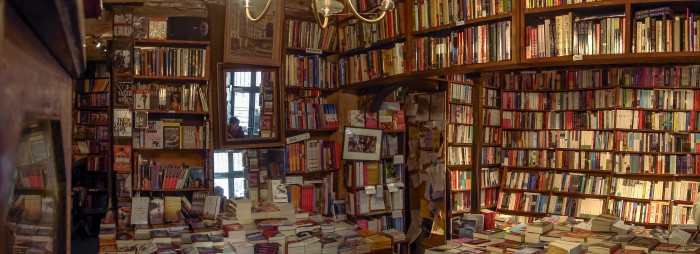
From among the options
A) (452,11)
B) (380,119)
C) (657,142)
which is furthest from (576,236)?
(657,142)

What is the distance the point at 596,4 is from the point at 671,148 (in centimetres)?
399

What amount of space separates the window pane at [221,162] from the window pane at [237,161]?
0.25ft

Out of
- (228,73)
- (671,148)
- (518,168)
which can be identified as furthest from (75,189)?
(671,148)

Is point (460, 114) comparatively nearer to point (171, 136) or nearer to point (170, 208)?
point (171, 136)

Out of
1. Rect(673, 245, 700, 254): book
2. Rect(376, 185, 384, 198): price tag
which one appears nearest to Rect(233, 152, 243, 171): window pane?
Rect(376, 185, 384, 198): price tag

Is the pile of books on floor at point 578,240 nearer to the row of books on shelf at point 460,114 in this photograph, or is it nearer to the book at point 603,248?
the book at point 603,248

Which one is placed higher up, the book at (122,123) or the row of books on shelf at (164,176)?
the book at (122,123)

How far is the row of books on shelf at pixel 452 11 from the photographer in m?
4.08

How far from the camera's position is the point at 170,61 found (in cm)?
493

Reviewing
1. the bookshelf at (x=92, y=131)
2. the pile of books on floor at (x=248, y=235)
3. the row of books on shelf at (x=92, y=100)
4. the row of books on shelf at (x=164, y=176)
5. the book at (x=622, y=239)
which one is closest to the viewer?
the book at (x=622, y=239)

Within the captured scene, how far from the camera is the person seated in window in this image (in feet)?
16.8

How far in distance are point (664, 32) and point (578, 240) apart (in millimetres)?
1463

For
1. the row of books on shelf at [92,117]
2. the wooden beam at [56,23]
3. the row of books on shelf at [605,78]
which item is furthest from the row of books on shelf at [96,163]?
the wooden beam at [56,23]

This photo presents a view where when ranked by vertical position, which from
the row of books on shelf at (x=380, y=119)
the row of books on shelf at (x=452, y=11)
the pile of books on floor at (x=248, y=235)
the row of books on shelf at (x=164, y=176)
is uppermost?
the row of books on shelf at (x=452, y=11)
